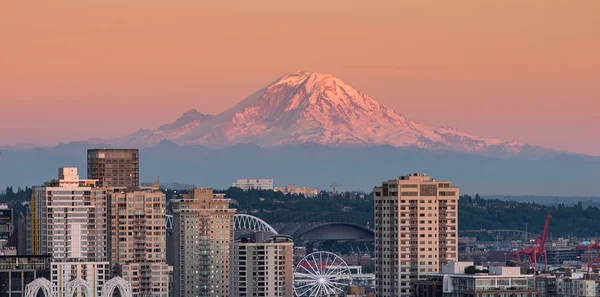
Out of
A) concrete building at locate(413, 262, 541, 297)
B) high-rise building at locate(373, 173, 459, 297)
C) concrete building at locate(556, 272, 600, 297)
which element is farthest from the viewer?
concrete building at locate(556, 272, 600, 297)

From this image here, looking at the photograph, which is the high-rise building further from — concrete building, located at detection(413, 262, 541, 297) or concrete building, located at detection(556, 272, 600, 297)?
concrete building, located at detection(556, 272, 600, 297)

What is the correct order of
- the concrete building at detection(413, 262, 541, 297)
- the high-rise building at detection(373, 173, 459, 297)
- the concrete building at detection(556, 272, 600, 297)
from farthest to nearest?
the concrete building at detection(556, 272, 600, 297) < the high-rise building at detection(373, 173, 459, 297) < the concrete building at detection(413, 262, 541, 297)

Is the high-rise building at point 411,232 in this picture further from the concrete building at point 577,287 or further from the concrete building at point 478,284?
the concrete building at point 577,287

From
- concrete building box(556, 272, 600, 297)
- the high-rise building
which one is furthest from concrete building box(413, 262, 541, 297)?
concrete building box(556, 272, 600, 297)

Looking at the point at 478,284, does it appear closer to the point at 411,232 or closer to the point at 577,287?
the point at 411,232

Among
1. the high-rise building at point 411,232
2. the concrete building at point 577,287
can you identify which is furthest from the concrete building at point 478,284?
the concrete building at point 577,287
